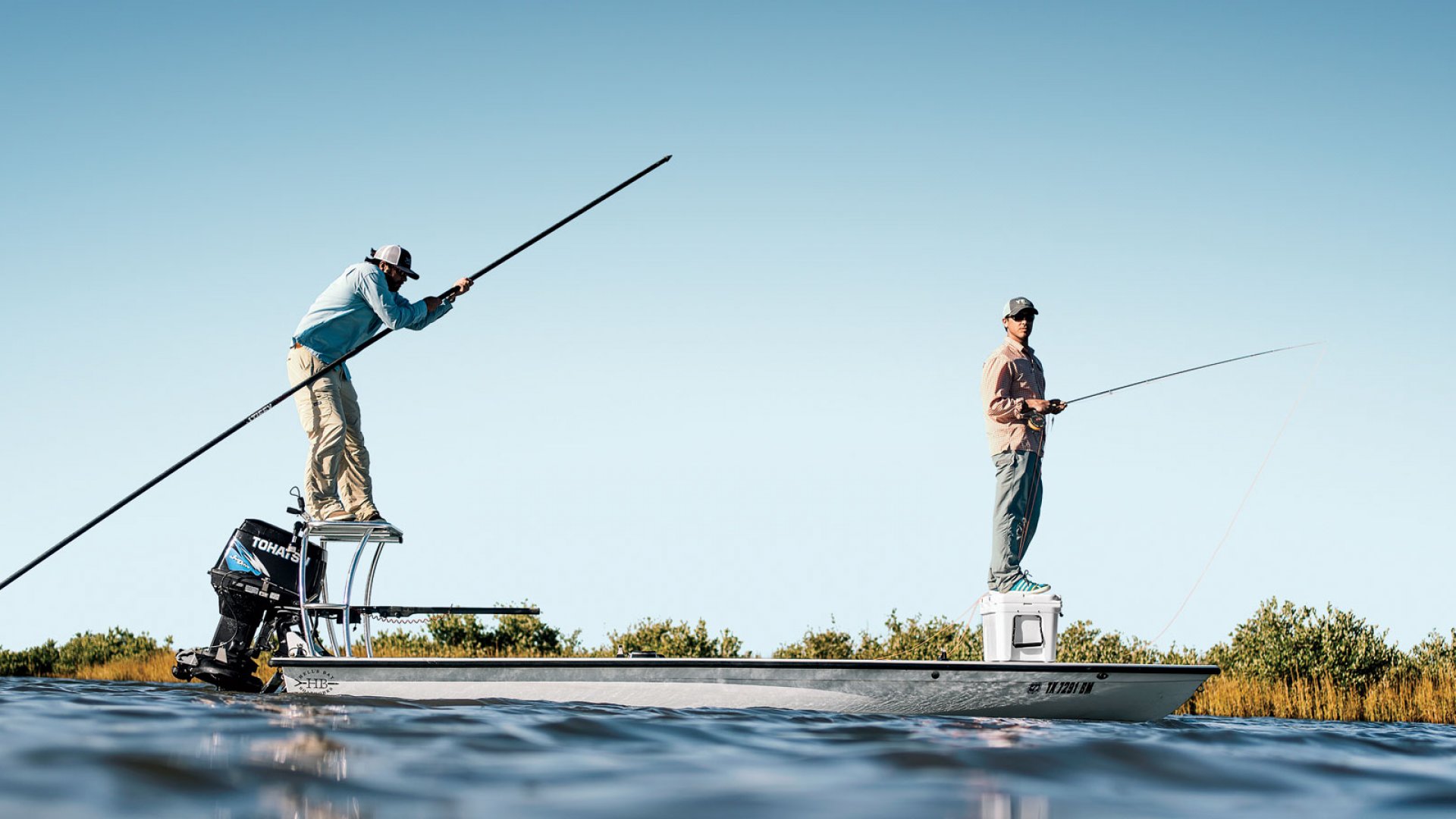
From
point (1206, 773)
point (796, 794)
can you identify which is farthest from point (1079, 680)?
point (796, 794)

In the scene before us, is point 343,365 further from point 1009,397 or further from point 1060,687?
point 1060,687

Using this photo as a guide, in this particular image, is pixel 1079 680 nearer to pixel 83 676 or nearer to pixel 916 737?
pixel 916 737

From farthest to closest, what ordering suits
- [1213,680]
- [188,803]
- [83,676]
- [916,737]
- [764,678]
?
1. [83,676]
2. [1213,680]
3. [764,678]
4. [916,737]
5. [188,803]

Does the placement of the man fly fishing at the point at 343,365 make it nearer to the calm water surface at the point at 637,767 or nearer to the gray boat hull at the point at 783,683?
the gray boat hull at the point at 783,683

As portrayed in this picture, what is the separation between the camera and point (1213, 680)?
37.2 feet

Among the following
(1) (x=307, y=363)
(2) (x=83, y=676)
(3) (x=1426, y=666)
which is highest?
(1) (x=307, y=363)

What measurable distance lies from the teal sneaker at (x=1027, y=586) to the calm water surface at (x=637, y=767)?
1.62 m

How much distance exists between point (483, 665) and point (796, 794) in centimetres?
395

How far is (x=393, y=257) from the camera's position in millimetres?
7801

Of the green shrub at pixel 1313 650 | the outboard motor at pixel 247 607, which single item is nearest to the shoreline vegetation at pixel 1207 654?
the green shrub at pixel 1313 650

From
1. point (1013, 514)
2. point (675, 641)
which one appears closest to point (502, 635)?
point (675, 641)

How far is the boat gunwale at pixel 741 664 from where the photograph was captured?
619 centimetres

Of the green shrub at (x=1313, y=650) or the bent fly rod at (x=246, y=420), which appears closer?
the bent fly rod at (x=246, y=420)

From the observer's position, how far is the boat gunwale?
6191 mm
